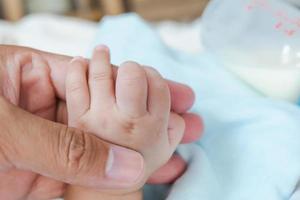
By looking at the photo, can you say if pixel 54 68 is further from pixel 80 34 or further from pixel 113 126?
pixel 80 34

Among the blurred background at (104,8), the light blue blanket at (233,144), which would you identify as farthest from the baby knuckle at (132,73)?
the blurred background at (104,8)

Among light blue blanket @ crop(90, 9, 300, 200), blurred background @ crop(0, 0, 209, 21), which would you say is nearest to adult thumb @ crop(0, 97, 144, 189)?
light blue blanket @ crop(90, 9, 300, 200)

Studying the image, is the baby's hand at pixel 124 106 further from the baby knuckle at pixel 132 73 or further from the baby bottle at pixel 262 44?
the baby bottle at pixel 262 44

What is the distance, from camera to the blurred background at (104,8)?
1737 millimetres

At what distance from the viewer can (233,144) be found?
562 millimetres

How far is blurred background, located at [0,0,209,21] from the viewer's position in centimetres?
174

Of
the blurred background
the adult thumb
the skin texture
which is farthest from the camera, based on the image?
the blurred background

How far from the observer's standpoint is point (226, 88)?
25.2 inches

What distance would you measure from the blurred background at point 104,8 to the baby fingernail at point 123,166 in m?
1.33

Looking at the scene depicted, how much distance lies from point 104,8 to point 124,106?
1366 mm

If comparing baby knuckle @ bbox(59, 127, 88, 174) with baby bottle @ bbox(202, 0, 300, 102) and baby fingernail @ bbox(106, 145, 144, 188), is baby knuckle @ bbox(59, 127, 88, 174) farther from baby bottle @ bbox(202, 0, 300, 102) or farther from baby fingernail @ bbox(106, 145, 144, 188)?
baby bottle @ bbox(202, 0, 300, 102)

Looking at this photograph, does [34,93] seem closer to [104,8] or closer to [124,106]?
[124,106]

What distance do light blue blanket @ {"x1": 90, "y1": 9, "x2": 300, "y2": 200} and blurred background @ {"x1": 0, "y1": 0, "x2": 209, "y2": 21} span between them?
3.50 ft

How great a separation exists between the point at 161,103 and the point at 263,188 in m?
0.14
